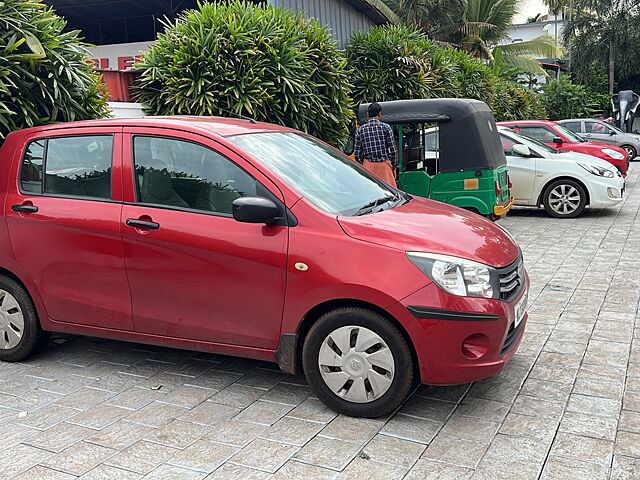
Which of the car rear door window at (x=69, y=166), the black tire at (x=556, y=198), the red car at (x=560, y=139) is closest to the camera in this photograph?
the car rear door window at (x=69, y=166)

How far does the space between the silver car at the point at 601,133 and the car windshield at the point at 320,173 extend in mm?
17708

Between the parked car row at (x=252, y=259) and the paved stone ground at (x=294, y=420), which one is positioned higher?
the parked car row at (x=252, y=259)

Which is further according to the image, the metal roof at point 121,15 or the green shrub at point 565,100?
the green shrub at point 565,100

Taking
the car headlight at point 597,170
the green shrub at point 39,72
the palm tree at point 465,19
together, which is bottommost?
the car headlight at point 597,170

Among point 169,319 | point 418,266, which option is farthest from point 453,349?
point 169,319

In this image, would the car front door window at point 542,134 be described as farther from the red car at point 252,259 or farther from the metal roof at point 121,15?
the red car at point 252,259

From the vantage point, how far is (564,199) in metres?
11.5

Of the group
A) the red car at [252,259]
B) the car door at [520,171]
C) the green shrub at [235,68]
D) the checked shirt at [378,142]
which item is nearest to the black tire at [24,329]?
the red car at [252,259]

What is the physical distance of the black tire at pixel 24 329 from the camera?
15.8 ft

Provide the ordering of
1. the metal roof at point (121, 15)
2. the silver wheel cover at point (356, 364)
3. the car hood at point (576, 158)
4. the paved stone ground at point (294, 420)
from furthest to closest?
the metal roof at point (121, 15) < the car hood at point (576, 158) < the silver wheel cover at point (356, 364) < the paved stone ground at point (294, 420)

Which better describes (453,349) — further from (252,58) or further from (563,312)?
(252,58)

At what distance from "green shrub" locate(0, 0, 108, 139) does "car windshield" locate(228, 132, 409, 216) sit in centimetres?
258

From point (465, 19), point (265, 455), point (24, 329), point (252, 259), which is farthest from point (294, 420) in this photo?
point (465, 19)

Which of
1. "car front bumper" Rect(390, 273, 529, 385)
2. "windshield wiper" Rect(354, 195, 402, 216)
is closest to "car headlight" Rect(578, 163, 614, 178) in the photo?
"windshield wiper" Rect(354, 195, 402, 216)
